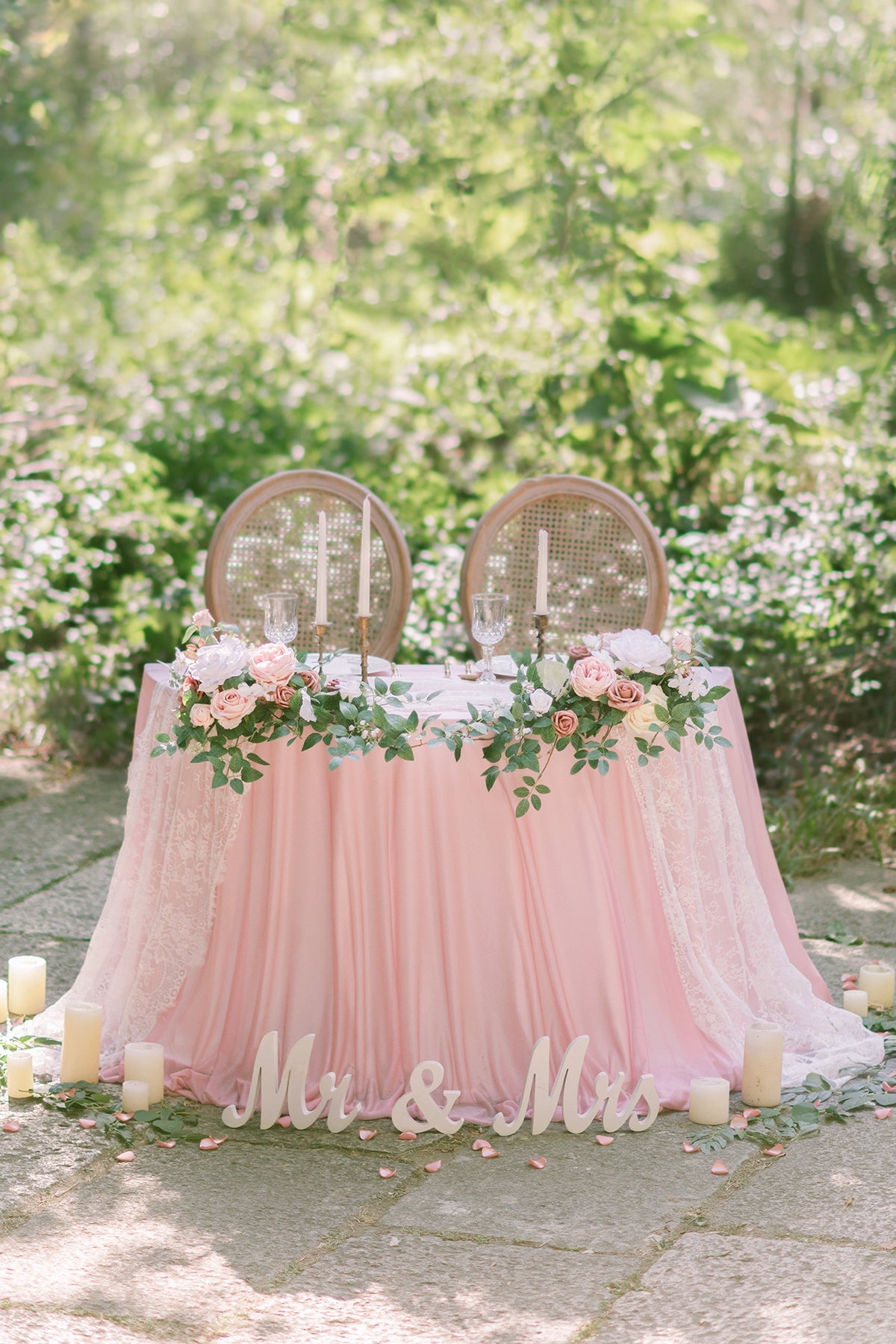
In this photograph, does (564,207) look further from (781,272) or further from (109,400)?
(781,272)

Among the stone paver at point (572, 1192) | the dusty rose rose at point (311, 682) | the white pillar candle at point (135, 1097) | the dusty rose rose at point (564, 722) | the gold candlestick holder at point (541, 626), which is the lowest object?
the stone paver at point (572, 1192)

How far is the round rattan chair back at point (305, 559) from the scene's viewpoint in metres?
4.33

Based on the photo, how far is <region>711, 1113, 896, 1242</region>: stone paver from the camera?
8.85ft

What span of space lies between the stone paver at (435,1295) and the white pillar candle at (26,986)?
49.7 inches

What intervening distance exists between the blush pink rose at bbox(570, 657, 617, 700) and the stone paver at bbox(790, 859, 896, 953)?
152 centimetres

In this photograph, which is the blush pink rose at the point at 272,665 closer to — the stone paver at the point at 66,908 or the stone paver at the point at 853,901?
the stone paver at the point at 66,908

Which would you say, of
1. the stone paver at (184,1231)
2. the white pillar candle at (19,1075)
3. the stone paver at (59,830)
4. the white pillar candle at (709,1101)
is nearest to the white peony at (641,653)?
the white pillar candle at (709,1101)

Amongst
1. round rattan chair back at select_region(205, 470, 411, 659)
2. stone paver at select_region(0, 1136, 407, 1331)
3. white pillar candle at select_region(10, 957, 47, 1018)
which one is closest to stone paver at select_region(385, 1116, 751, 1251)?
stone paver at select_region(0, 1136, 407, 1331)

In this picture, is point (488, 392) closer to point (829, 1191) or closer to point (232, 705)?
point (232, 705)

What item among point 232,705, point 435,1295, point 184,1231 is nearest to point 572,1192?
point 435,1295

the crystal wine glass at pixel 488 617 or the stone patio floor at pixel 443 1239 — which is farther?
the crystal wine glass at pixel 488 617

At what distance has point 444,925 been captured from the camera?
3137 millimetres

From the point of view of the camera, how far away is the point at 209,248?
9.23m
